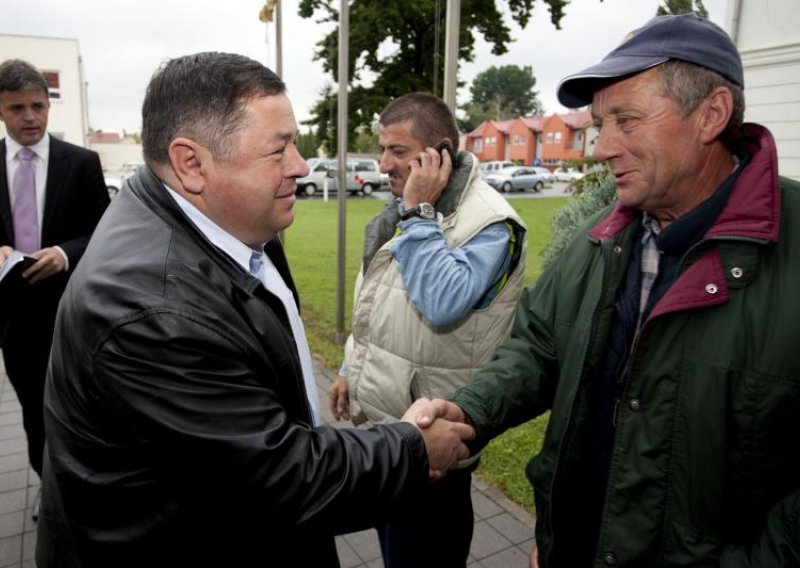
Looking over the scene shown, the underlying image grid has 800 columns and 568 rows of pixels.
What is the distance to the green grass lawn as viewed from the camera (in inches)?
165

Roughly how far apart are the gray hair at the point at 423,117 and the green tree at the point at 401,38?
5.95 meters

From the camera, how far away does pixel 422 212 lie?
231 centimetres

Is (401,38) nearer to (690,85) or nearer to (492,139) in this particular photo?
(690,85)

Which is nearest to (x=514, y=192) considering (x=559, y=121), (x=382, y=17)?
(x=382, y=17)

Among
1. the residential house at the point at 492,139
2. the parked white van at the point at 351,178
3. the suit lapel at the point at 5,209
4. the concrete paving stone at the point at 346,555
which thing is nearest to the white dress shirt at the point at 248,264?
the concrete paving stone at the point at 346,555

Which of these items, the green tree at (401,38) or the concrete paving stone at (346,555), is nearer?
the concrete paving stone at (346,555)

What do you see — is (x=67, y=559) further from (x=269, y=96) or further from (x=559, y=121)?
(x=559, y=121)

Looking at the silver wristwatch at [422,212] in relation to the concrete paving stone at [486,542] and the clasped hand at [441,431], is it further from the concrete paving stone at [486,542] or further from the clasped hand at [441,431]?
the concrete paving stone at [486,542]

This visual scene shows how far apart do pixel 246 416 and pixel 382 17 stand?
59.6 feet

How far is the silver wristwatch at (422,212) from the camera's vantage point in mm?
2307

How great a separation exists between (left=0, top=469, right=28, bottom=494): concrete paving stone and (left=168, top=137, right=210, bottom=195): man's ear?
352 cm

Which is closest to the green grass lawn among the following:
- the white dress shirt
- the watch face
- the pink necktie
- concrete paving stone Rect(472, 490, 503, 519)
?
concrete paving stone Rect(472, 490, 503, 519)

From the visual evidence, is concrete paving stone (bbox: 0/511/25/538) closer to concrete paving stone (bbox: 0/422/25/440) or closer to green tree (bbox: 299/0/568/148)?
concrete paving stone (bbox: 0/422/25/440)

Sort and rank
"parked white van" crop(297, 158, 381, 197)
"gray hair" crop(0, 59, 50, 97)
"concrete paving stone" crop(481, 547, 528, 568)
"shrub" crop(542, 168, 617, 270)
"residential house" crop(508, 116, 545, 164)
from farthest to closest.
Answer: "residential house" crop(508, 116, 545, 164)
"parked white van" crop(297, 158, 381, 197)
"shrub" crop(542, 168, 617, 270)
"gray hair" crop(0, 59, 50, 97)
"concrete paving stone" crop(481, 547, 528, 568)
